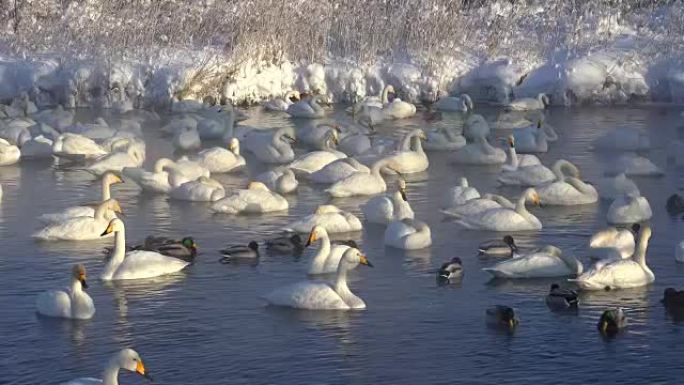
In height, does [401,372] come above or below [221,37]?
below

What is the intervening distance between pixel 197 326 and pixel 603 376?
14.0 ft

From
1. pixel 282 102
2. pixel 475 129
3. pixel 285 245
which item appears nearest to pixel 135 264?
pixel 285 245

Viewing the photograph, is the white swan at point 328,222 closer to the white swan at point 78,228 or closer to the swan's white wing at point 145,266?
the white swan at point 78,228

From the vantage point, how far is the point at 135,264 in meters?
17.8

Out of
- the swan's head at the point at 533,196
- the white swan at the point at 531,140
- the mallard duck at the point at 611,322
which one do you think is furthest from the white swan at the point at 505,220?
the white swan at the point at 531,140

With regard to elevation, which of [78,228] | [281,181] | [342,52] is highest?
[342,52]

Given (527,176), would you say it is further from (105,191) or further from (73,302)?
(73,302)

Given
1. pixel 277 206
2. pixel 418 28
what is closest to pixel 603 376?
pixel 277 206

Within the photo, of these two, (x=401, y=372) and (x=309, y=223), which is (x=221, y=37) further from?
(x=401, y=372)

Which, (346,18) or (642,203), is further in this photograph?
(346,18)

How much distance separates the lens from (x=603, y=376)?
14.0 m

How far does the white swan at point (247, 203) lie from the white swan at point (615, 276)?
20.0 feet

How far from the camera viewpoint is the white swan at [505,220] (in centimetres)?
2031

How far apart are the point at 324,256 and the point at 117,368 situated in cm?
541
